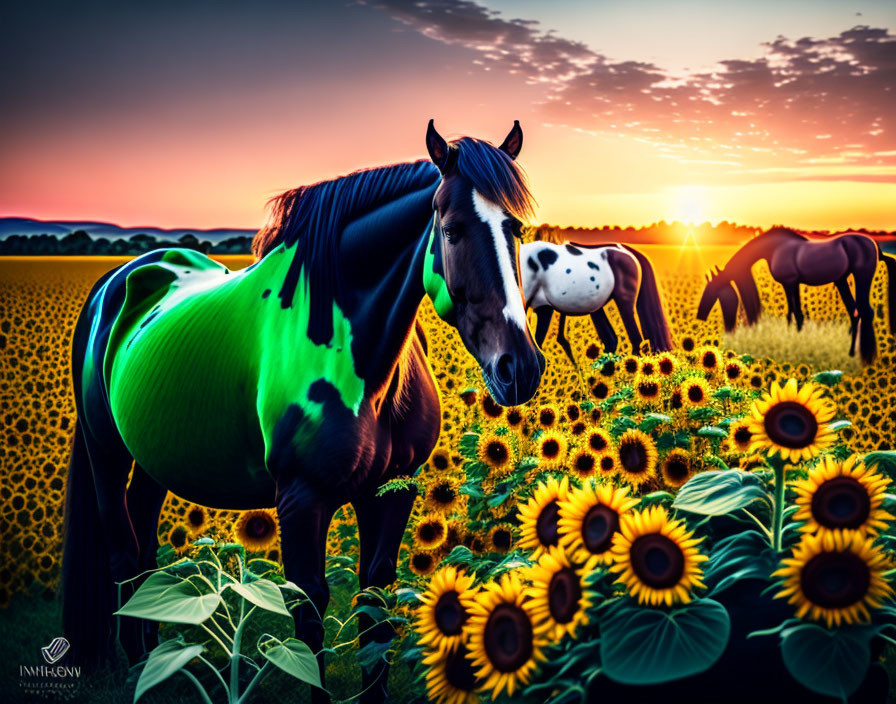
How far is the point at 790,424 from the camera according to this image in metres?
2.11

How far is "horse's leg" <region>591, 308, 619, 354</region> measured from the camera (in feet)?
31.7

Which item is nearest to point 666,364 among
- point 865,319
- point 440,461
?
point 440,461

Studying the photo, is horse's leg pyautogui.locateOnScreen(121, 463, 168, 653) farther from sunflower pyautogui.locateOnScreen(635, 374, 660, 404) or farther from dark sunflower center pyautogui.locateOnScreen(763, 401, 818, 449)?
dark sunflower center pyautogui.locateOnScreen(763, 401, 818, 449)

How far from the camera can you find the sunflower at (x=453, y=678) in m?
2.09

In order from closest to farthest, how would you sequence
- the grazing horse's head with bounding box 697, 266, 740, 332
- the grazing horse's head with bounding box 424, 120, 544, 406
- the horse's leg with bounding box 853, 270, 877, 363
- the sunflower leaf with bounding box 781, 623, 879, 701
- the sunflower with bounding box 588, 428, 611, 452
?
1. the sunflower leaf with bounding box 781, 623, 879, 701
2. the grazing horse's head with bounding box 424, 120, 544, 406
3. the sunflower with bounding box 588, 428, 611, 452
4. the horse's leg with bounding box 853, 270, 877, 363
5. the grazing horse's head with bounding box 697, 266, 740, 332

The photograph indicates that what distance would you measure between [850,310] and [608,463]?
7298 mm

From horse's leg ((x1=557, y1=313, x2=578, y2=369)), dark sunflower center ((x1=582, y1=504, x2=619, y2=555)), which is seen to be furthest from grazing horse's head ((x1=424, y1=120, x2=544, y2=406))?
horse's leg ((x1=557, y1=313, x2=578, y2=369))

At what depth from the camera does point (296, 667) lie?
7.45 feet

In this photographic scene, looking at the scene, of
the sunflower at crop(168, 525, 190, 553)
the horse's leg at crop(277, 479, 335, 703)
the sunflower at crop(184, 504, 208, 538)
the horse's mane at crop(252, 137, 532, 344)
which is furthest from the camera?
the sunflower at crop(168, 525, 190, 553)

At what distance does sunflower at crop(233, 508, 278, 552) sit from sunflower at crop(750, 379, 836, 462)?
240 cm

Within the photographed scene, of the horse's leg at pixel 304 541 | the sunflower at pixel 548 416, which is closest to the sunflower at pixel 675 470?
the sunflower at pixel 548 416

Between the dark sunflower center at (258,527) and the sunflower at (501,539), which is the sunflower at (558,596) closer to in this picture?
the sunflower at (501,539)

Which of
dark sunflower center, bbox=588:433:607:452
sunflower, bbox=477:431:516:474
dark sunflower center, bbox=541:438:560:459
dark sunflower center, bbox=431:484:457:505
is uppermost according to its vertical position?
dark sunflower center, bbox=588:433:607:452

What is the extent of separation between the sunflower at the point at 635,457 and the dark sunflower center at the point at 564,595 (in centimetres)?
98
